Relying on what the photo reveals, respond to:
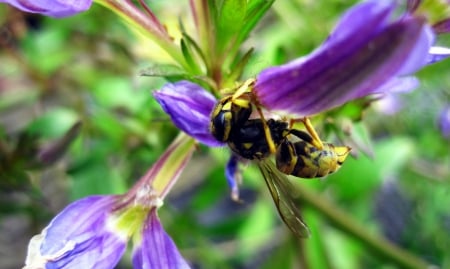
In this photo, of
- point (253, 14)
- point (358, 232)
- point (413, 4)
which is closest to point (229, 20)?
point (253, 14)

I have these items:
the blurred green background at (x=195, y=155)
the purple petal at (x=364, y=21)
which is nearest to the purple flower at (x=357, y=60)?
the purple petal at (x=364, y=21)

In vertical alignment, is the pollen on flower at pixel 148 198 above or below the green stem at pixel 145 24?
below

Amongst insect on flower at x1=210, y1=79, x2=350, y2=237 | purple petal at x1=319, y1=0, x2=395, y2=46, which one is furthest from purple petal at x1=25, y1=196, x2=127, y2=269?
purple petal at x1=319, y1=0, x2=395, y2=46

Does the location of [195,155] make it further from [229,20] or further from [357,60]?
[357,60]

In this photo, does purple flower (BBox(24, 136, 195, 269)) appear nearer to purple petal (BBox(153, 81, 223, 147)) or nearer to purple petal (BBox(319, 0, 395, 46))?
purple petal (BBox(153, 81, 223, 147))

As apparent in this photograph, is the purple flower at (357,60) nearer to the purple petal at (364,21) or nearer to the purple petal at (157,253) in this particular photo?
the purple petal at (364,21)
